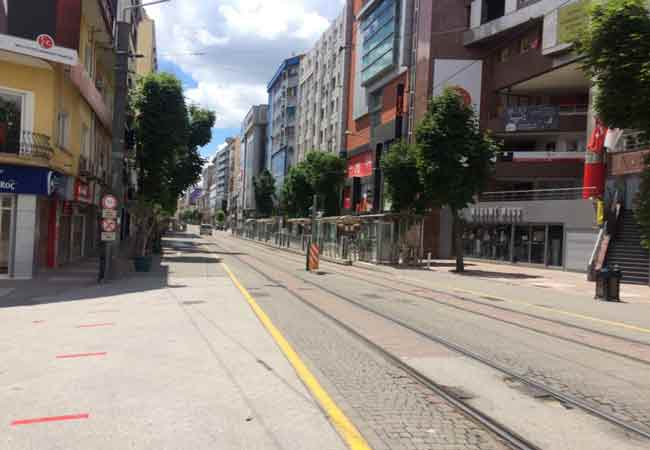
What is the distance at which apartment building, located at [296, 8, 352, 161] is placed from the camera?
221 feet

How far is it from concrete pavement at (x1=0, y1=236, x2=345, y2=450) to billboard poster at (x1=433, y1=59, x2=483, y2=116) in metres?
34.2

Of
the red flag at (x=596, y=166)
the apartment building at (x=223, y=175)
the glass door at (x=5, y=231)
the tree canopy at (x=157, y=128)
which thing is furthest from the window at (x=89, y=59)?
the apartment building at (x=223, y=175)

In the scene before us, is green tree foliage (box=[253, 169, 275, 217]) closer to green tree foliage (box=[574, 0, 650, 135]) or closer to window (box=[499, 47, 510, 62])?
window (box=[499, 47, 510, 62])

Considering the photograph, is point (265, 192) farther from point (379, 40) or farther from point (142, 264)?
point (142, 264)

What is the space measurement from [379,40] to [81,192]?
37358 mm

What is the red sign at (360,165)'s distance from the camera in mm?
57069

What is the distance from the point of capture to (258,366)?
23.8ft

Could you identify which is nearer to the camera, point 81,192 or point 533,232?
point 81,192

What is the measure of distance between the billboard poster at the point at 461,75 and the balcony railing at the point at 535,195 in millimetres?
6812

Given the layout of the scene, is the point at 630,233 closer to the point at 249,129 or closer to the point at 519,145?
the point at 519,145

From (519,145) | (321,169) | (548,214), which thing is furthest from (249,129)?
(548,214)

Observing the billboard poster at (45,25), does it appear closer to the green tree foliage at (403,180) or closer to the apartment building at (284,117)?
the green tree foliage at (403,180)

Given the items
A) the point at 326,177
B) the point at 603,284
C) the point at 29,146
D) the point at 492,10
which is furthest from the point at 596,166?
the point at 326,177

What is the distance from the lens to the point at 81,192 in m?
23.0
